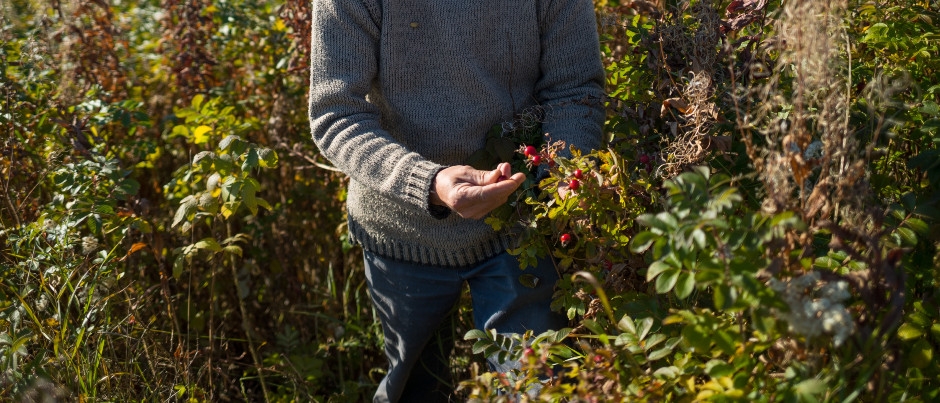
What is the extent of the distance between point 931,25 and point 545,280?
1123 millimetres

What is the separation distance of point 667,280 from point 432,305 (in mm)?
1075

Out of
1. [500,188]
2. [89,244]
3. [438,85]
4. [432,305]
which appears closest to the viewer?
[500,188]

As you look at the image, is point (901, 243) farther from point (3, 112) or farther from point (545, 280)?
point (3, 112)

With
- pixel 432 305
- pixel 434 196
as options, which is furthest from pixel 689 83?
pixel 432 305

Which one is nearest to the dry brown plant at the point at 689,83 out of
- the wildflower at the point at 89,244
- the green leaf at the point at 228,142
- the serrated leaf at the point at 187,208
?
the green leaf at the point at 228,142

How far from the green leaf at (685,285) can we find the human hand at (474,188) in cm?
48

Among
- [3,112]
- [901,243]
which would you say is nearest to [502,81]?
[901,243]

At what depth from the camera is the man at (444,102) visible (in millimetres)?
2084

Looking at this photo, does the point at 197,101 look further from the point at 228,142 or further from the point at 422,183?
the point at 422,183

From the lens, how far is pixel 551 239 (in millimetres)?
2066

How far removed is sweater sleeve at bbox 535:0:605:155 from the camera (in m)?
2.17

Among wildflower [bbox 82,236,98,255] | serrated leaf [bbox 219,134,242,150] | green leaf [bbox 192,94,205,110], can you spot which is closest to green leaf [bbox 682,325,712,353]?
serrated leaf [bbox 219,134,242,150]

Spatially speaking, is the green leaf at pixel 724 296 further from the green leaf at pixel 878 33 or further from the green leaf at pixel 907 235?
the green leaf at pixel 878 33

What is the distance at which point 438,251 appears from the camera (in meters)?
2.25
